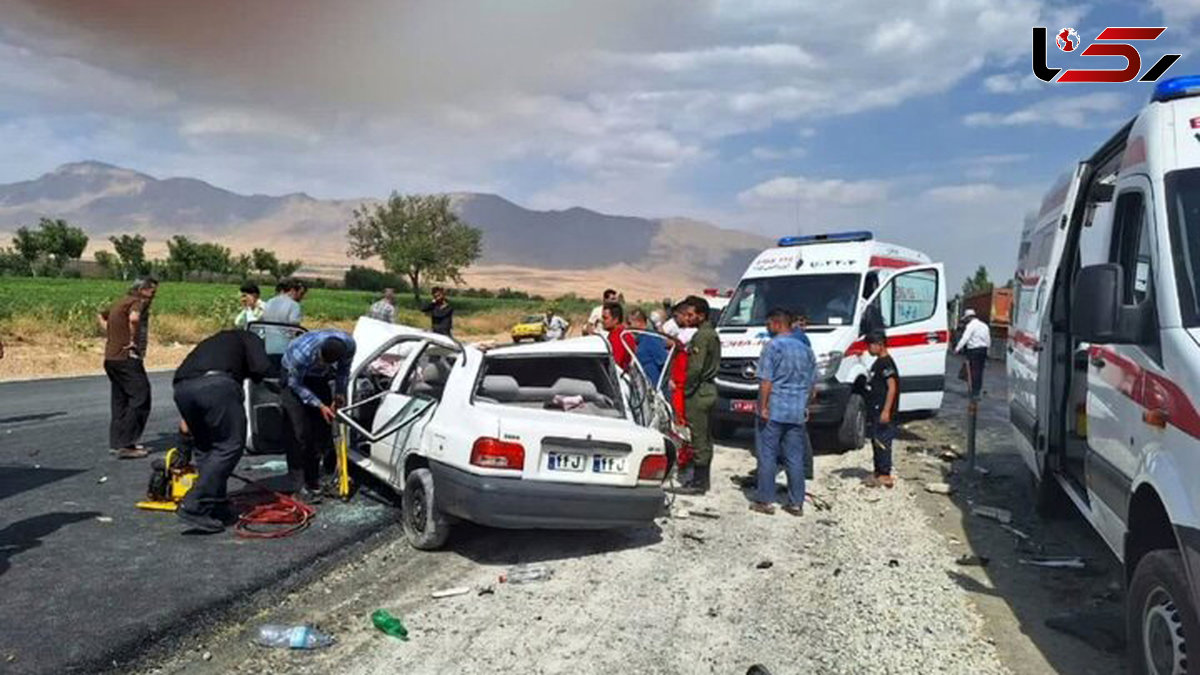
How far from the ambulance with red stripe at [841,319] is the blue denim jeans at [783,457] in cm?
235

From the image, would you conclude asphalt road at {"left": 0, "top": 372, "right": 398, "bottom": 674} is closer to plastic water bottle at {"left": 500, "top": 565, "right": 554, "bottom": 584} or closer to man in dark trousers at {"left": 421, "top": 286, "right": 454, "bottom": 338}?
plastic water bottle at {"left": 500, "top": 565, "right": 554, "bottom": 584}

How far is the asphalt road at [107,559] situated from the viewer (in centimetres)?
416

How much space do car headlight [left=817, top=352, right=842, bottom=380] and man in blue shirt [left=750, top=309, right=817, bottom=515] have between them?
2.41m

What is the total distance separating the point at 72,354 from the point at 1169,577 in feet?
76.6

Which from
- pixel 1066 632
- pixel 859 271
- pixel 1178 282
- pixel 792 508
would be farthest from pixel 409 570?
pixel 859 271

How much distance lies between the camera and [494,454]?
5359 millimetres

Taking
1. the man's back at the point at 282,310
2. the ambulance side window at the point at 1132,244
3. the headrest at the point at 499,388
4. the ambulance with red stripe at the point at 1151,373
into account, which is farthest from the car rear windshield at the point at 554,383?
the man's back at the point at 282,310

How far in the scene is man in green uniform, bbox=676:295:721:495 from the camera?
25.6ft

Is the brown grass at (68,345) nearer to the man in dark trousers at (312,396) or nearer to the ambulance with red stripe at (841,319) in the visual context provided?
the man in dark trousers at (312,396)

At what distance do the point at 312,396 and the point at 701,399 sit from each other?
346 centimetres

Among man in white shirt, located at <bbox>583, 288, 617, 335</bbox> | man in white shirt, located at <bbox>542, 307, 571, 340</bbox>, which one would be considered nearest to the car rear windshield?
man in white shirt, located at <bbox>583, 288, 617, 335</bbox>

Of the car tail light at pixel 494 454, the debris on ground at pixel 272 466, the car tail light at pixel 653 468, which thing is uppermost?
the car tail light at pixel 494 454

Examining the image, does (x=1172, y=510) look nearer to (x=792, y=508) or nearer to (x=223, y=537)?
(x=792, y=508)

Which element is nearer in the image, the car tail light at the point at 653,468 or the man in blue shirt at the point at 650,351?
the car tail light at the point at 653,468
